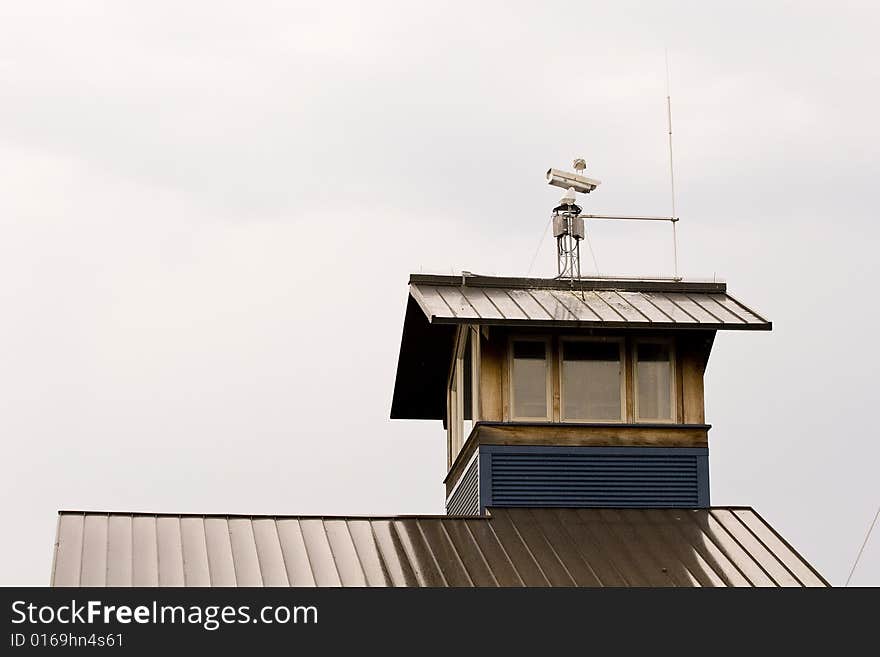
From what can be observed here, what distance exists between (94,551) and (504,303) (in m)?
7.10

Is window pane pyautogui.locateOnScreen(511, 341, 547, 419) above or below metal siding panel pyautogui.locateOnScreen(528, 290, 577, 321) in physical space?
below

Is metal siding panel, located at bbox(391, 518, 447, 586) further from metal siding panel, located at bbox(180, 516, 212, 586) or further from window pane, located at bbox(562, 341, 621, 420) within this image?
window pane, located at bbox(562, 341, 621, 420)

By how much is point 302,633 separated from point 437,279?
895cm

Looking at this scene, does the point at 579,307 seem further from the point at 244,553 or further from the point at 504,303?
the point at 244,553

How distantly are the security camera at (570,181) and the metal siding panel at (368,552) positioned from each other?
7618 millimetres

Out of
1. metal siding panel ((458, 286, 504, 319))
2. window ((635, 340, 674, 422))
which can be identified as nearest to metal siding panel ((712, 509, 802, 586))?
window ((635, 340, 674, 422))

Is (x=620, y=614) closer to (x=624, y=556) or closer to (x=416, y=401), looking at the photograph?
(x=624, y=556)

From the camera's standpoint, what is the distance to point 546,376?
24.6 meters

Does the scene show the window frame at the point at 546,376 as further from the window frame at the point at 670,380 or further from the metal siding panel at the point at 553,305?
the window frame at the point at 670,380

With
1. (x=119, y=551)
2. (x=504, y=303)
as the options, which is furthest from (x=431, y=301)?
(x=119, y=551)

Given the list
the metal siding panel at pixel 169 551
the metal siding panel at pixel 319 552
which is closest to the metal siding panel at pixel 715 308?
the metal siding panel at pixel 319 552

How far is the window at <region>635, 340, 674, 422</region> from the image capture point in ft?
80.6

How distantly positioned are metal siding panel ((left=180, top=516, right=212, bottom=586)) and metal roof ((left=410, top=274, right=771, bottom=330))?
435 cm

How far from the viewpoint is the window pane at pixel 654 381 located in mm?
24594
